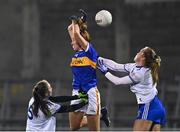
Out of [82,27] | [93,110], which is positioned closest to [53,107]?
[93,110]

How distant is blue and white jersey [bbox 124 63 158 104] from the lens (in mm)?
9531

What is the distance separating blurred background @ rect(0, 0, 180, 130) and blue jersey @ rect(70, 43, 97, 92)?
10134 millimetres

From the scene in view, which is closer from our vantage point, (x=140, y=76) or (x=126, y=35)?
(x=140, y=76)

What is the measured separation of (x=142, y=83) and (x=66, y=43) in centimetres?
1767

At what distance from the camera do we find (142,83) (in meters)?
9.59

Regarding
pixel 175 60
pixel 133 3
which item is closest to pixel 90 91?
pixel 133 3

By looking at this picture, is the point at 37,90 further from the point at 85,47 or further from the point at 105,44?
the point at 105,44

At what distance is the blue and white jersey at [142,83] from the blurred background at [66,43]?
414 inches

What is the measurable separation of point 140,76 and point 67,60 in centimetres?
1770

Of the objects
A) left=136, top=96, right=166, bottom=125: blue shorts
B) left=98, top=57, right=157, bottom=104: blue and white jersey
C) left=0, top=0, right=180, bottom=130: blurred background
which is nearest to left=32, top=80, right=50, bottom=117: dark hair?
left=98, top=57, right=157, bottom=104: blue and white jersey

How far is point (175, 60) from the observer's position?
2572cm

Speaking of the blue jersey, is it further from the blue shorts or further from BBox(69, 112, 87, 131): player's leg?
the blue shorts

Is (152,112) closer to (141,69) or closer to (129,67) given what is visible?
(141,69)

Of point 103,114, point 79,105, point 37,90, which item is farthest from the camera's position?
point 103,114
